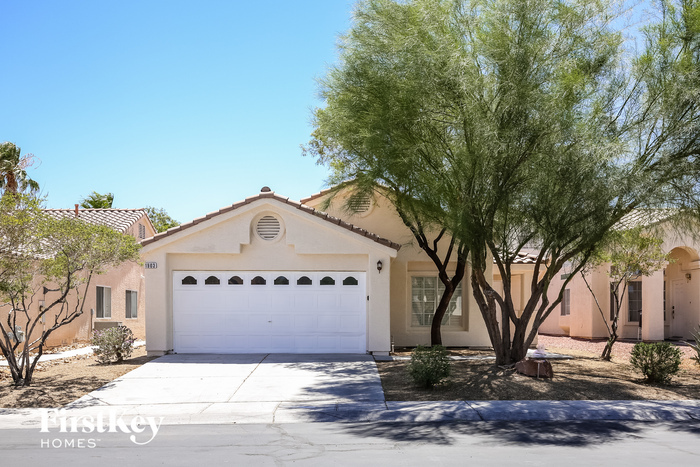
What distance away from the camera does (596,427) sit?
973cm

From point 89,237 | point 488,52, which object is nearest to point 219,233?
point 89,237

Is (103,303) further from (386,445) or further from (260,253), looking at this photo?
(386,445)

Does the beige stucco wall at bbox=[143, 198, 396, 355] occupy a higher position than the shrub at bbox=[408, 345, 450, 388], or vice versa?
the beige stucco wall at bbox=[143, 198, 396, 355]

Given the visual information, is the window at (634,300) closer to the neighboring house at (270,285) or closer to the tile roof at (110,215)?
the neighboring house at (270,285)

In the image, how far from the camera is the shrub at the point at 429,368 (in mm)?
12359

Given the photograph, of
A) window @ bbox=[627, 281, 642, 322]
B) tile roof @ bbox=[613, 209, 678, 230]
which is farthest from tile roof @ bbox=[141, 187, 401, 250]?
window @ bbox=[627, 281, 642, 322]

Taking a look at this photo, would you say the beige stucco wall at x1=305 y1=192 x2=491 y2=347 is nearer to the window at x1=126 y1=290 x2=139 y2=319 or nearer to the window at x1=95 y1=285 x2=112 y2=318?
the window at x1=95 y1=285 x2=112 y2=318

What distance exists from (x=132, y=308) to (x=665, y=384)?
19.7 metres

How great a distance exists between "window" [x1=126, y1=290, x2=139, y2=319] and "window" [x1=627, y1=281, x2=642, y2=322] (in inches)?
724

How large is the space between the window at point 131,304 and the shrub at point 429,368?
16172mm

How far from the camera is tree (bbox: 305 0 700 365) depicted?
1227 centimetres

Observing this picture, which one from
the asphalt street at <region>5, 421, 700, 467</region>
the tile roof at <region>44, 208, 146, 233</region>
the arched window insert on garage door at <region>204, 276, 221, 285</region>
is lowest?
the asphalt street at <region>5, 421, 700, 467</region>

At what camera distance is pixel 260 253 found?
17.6 m

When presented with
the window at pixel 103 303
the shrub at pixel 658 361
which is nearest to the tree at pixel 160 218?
the window at pixel 103 303
